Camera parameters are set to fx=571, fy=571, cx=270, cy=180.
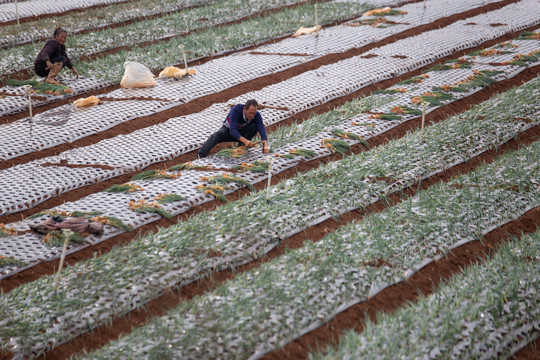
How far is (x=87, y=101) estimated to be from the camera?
7.54m

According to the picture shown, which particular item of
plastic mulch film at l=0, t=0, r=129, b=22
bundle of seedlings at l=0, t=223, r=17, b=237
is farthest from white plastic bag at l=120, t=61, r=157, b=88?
plastic mulch film at l=0, t=0, r=129, b=22

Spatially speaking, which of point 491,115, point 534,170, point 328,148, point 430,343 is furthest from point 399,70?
point 430,343

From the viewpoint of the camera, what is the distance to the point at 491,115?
689 cm

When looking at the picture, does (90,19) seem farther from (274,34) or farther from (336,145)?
(336,145)

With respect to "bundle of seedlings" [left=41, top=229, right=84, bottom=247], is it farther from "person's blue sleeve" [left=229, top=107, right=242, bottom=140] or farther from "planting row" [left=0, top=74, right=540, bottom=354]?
"person's blue sleeve" [left=229, top=107, right=242, bottom=140]

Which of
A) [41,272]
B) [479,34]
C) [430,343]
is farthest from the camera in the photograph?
[479,34]

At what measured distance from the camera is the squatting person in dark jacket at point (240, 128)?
6.04 meters

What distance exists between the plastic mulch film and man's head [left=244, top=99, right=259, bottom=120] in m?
7.88

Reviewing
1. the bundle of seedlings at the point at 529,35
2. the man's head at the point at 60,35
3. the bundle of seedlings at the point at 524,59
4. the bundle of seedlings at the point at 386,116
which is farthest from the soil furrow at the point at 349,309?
the bundle of seedlings at the point at 529,35

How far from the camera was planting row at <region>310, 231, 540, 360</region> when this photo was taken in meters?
3.32

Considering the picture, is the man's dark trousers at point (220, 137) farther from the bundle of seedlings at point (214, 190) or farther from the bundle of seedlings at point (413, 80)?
the bundle of seedlings at point (413, 80)

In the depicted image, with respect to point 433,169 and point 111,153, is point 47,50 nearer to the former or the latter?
point 111,153

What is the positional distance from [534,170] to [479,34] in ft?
19.1

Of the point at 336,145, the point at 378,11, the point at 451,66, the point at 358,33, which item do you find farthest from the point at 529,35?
the point at 336,145
